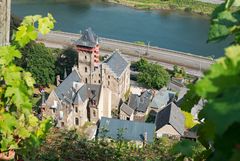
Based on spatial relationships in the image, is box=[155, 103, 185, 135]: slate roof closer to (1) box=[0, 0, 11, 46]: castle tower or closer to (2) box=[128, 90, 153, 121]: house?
(2) box=[128, 90, 153, 121]: house

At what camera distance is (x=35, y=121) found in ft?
10.5

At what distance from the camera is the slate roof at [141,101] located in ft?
65.4

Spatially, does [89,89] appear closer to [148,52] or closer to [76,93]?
[76,93]

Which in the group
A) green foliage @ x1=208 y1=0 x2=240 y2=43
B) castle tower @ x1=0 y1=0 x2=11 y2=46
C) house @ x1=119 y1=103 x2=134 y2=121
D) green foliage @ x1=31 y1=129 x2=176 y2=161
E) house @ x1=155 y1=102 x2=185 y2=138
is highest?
green foliage @ x1=208 y1=0 x2=240 y2=43

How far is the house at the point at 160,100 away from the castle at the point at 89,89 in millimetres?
1567

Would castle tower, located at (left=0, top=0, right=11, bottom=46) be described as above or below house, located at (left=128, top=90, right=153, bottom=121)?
above

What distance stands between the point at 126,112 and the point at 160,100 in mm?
2173

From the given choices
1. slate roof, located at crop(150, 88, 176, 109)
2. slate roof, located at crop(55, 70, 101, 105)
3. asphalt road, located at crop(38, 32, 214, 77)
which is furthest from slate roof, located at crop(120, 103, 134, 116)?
asphalt road, located at crop(38, 32, 214, 77)

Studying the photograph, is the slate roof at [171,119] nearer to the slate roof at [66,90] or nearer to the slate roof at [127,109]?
the slate roof at [127,109]

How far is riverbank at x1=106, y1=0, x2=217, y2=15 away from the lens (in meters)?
39.0

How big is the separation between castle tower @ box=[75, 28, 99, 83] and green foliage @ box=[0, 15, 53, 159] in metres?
17.5

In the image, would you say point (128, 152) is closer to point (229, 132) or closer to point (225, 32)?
point (225, 32)

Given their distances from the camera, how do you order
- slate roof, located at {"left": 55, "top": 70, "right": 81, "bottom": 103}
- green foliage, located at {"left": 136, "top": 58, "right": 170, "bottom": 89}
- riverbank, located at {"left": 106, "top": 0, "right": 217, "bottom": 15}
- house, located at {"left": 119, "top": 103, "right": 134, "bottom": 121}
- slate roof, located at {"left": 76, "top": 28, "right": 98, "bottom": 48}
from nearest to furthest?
1. slate roof, located at {"left": 55, "top": 70, "right": 81, "bottom": 103}
2. house, located at {"left": 119, "top": 103, "right": 134, "bottom": 121}
3. slate roof, located at {"left": 76, "top": 28, "right": 98, "bottom": 48}
4. green foliage, located at {"left": 136, "top": 58, "right": 170, "bottom": 89}
5. riverbank, located at {"left": 106, "top": 0, "right": 217, "bottom": 15}

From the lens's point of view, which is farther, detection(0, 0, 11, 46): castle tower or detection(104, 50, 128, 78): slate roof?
detection(104, 50, 128, 78): slate roof
